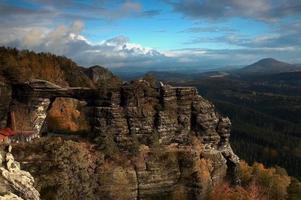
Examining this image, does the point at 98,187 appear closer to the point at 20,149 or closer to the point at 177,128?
the point at 20,149

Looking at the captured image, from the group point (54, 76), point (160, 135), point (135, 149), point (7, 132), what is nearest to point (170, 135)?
point (160, 135)

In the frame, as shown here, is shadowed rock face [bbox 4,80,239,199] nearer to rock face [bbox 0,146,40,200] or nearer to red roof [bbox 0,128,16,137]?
red roof [bbox 0,128,16,137]

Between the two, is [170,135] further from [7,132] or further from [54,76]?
[54,76]

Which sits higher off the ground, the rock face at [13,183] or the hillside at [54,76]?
the hillside at [54,76]

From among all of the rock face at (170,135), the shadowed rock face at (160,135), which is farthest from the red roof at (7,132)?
the rock face at (170,135)

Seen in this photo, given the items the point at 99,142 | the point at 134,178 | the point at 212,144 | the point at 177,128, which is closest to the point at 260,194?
the point at 212,144

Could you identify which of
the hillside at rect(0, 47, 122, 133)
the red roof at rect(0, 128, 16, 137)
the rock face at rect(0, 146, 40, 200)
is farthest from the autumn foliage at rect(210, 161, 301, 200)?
the red roof at rect(0, 128, 16, 137)

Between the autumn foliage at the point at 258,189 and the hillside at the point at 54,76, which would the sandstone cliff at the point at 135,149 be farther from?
the autumn foliage at the point at 258,189
